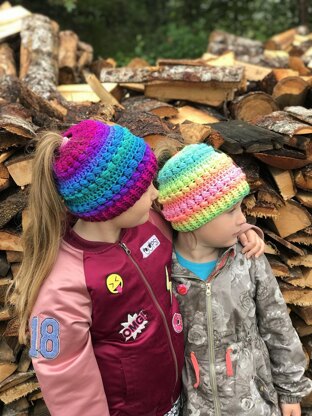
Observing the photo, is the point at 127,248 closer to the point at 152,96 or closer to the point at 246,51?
the point at 152,96

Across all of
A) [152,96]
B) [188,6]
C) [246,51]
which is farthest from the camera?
[188,6]

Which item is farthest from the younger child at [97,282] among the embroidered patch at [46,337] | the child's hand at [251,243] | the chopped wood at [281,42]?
the chopped wood at [281,42]

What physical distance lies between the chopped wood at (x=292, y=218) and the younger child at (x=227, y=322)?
2.13ft

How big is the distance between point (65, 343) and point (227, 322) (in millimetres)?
662

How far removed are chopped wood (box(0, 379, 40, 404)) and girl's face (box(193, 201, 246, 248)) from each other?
1431 millimetres

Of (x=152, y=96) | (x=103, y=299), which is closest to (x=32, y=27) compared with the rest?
(x=152, y=96)

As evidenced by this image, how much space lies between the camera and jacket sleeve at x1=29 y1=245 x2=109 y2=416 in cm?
171

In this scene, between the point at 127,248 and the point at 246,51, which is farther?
the point at 246,51

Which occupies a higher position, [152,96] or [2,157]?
[2,157]

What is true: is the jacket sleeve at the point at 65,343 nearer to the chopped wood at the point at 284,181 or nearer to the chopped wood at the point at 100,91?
the chopped wood at the point at 284,181

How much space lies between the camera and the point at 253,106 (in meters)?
3.40

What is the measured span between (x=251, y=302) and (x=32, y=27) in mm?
3899

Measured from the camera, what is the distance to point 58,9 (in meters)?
9.00

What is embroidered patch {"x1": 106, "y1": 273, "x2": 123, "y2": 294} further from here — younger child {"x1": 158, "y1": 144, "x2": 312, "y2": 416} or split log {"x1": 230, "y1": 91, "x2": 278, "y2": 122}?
split log {"x1": 230, "y1": 91, "x2": 278, "y2": 122}
